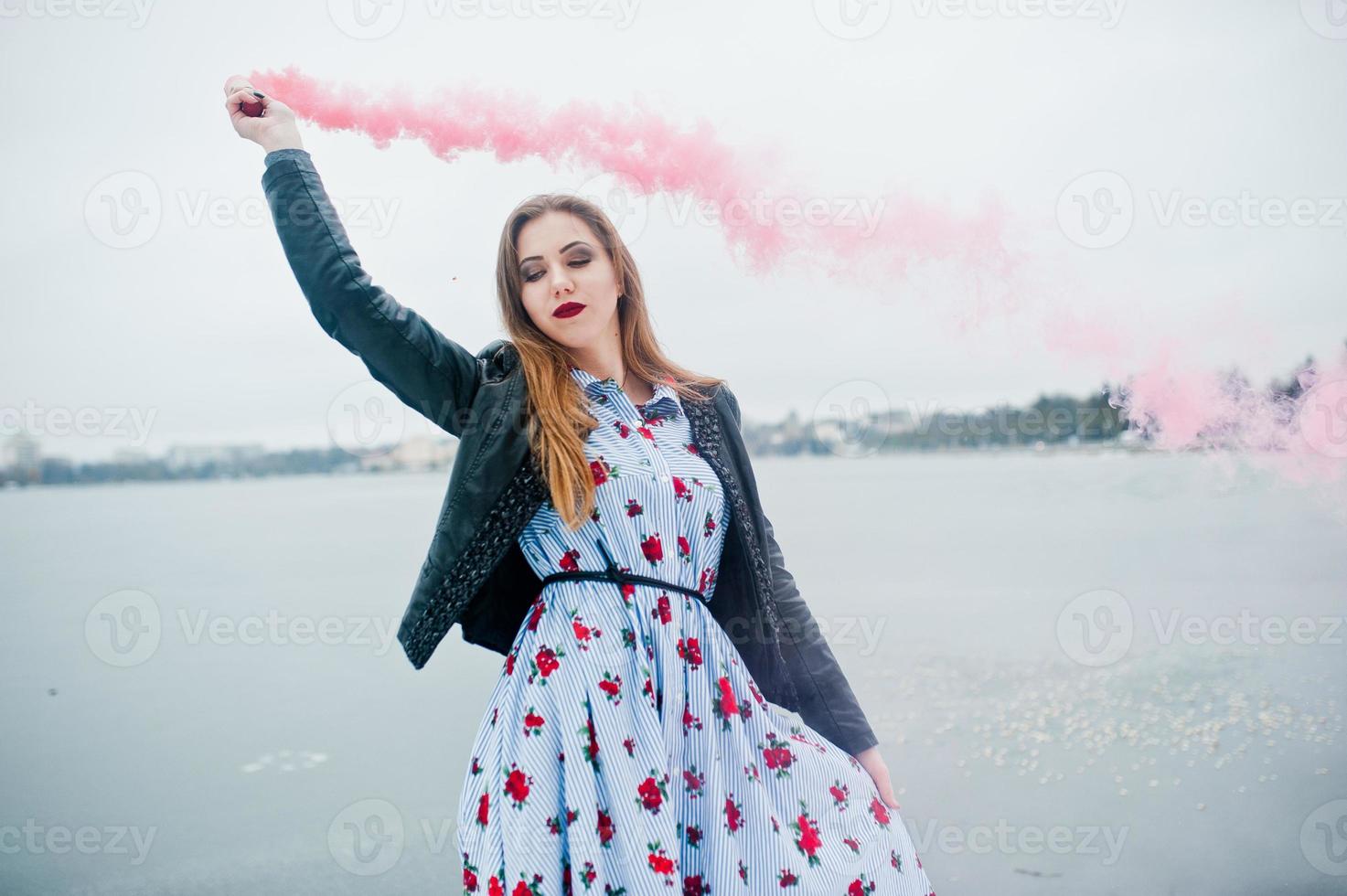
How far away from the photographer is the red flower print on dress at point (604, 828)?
1584 mm

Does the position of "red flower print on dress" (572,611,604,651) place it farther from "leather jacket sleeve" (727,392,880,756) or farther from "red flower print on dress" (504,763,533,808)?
"leather jacket sleeve" (727,392,880,756)

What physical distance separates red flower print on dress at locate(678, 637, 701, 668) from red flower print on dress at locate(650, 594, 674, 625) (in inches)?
2.1

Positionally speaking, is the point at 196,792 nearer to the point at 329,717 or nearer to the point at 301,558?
the point at 329,717

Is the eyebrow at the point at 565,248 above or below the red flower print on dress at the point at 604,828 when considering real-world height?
above

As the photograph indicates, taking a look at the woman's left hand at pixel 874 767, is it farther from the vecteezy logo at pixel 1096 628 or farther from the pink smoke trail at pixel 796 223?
the vecteezy logo at pixel 1096 628

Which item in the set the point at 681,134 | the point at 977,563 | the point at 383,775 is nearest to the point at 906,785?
the point at 383,775
